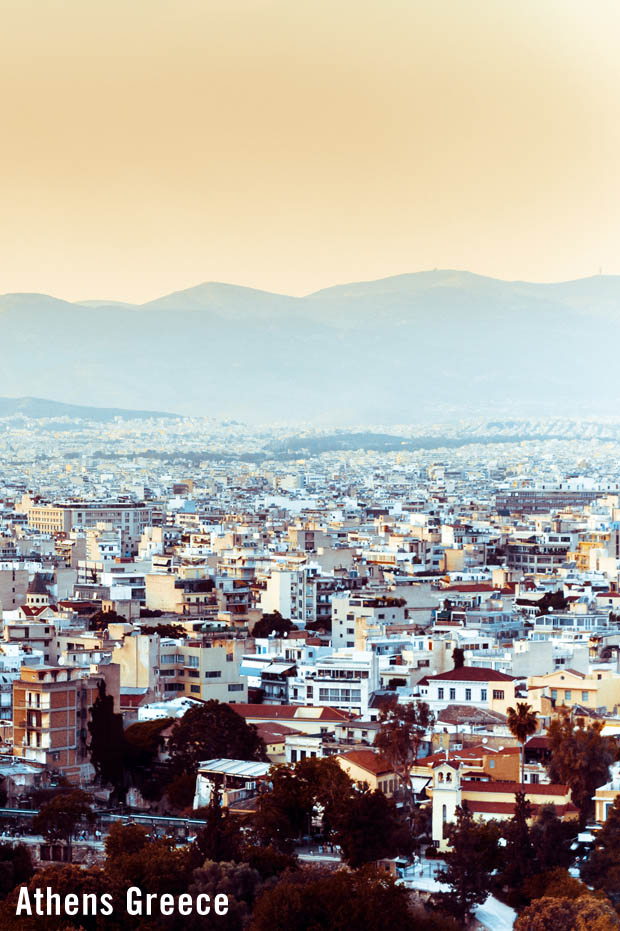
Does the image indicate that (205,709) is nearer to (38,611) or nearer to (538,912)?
(538,912)

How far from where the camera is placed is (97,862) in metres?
22.1

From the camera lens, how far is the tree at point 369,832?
2123 centimetres

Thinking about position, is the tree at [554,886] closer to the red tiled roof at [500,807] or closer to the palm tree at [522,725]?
the red tiled roof at [500,807]

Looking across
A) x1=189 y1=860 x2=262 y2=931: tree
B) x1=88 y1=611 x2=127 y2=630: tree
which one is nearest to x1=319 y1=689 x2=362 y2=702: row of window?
x1=88 y1=611 x2=127 y2=630: tree

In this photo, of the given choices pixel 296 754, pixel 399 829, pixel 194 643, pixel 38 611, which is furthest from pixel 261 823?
pixel 38 611

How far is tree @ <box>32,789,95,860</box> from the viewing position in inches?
894

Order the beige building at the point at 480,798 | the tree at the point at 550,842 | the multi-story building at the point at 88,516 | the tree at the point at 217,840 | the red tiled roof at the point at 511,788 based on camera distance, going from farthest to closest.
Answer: the multi-story building at the point at 88,516, the red tiled roof at the point at 511,788, the beige building at the point at 480,798, the tree at the point at 550,842, the tree at the point at 217,840

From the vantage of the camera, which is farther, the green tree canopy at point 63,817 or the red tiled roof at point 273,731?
the red tiled roof at point 273,731

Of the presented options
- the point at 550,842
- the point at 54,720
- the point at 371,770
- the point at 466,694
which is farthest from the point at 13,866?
the point at 466,694

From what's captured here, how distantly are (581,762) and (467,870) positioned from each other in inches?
118

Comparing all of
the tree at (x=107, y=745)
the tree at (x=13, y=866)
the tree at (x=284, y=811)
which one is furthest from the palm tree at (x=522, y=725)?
the tree at (x=13, y=866)

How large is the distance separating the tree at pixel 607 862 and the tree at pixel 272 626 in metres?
13.8

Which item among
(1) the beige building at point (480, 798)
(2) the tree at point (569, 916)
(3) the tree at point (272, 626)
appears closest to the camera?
(2) the tree at point (569, 916)

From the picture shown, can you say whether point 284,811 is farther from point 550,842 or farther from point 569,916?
point 569,916
